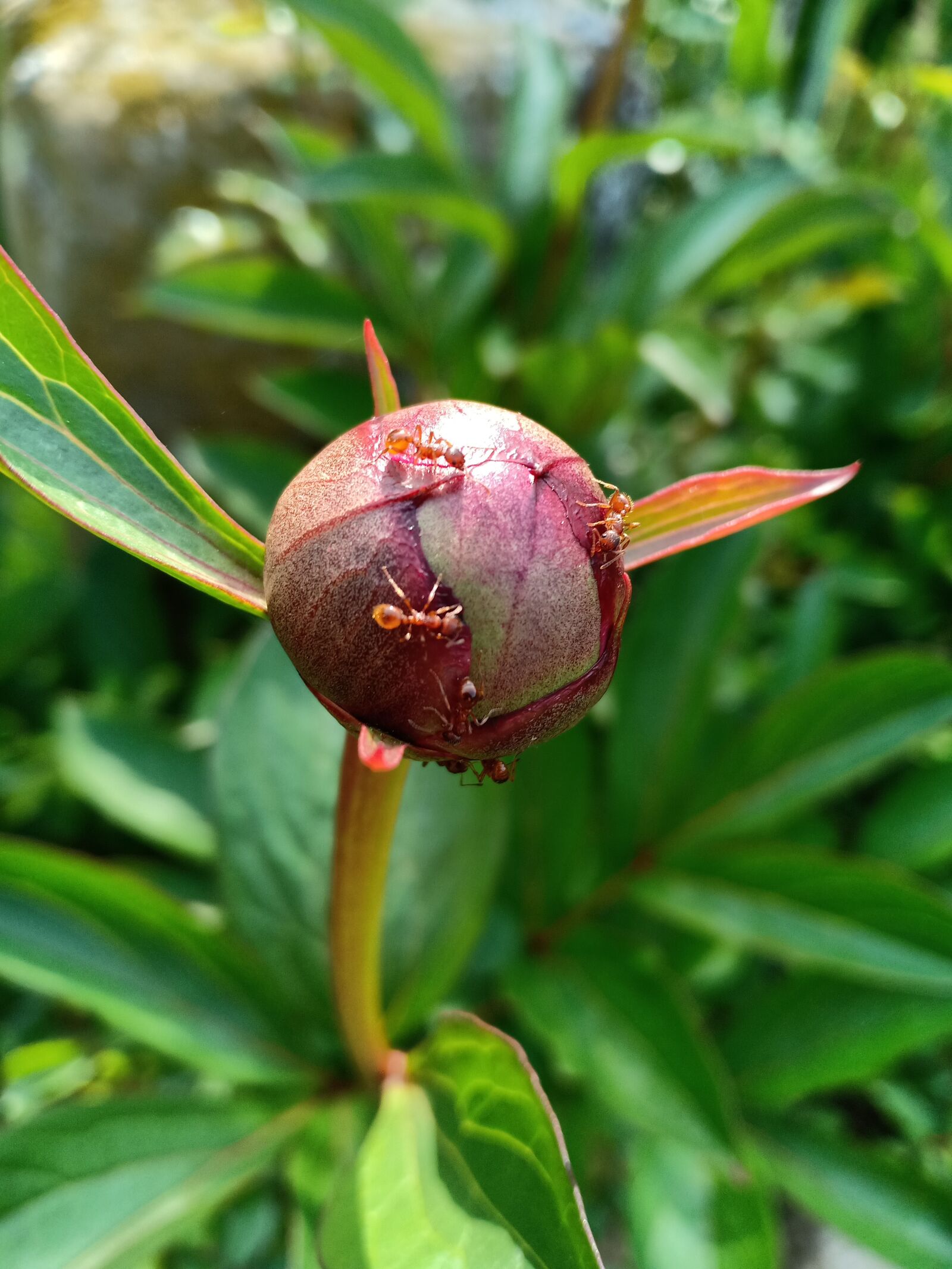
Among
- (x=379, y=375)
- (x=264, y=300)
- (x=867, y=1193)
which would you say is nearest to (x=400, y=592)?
(x=379, y=375)

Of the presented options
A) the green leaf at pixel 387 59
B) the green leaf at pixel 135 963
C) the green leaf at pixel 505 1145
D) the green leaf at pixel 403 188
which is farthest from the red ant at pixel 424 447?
the green leaf at pixel 387 59

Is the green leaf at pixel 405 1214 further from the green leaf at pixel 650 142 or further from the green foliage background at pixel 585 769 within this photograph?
the green leaf at pixel 650 142

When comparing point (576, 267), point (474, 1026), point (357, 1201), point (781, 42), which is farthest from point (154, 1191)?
point (781, 42)

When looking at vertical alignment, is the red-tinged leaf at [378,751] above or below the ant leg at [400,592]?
below

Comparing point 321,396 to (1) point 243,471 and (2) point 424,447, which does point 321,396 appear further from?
(2) point 424,447

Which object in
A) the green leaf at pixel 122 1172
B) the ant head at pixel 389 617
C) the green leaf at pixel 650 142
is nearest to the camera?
the ant head at pixel 389 617

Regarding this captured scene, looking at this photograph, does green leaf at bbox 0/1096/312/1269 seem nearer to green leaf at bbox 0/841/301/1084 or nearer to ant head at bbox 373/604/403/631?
green leaf at bbox 0/841/301/1084

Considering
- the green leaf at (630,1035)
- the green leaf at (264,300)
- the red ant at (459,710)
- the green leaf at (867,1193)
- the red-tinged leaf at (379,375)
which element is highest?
the red-tinged leaf at (379,375)

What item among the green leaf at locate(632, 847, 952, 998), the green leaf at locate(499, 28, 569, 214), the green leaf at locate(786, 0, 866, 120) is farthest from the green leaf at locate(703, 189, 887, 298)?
the green leaf at locate(632, 847, 952, 998)
